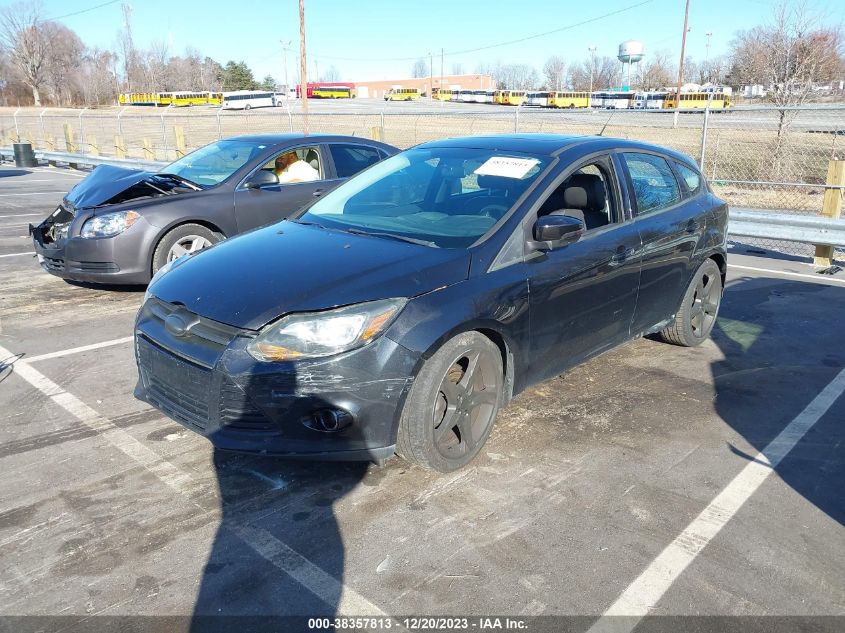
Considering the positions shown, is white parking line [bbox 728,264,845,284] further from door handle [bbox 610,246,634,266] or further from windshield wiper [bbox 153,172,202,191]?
windshield wiper [bbox 153,172,202,191]

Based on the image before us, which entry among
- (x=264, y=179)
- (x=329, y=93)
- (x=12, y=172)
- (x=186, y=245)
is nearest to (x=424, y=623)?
(x=264, y=179)

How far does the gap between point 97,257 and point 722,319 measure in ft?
19.2

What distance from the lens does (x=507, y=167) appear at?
4320 millimetres

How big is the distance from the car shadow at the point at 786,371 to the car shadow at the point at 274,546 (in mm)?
2282

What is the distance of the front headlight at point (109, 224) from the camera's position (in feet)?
21.8


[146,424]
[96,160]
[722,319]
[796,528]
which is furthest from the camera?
[96,160]

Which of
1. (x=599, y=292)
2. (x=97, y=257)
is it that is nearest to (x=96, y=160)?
(x=97, y=257)

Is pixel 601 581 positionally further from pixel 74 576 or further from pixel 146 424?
pixel 146 424

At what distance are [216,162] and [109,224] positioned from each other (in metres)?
1.44

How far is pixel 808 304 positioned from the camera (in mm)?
6945

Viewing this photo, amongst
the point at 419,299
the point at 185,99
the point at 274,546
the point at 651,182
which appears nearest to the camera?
the point at 274,546

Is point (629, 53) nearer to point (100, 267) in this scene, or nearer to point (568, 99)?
point (568, 99)

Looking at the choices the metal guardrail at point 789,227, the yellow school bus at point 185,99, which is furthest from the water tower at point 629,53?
the metal guardrail at point 789,227

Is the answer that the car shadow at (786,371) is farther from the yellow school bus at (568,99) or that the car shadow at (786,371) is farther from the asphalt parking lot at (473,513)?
the yellow school bus at (568,99)
